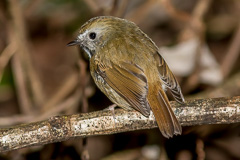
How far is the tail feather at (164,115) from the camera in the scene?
3.36 metres

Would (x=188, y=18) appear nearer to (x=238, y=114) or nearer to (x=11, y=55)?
(x=11, y=55)

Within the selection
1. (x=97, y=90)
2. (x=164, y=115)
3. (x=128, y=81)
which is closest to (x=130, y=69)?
(x=128, y=81)

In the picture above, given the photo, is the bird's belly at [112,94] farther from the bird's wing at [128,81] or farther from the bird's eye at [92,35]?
the bird's eye at [92,35]

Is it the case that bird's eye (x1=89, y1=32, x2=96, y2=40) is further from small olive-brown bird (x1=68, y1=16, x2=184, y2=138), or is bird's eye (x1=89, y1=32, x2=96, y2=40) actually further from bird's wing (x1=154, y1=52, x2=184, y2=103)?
bird's wing (x1=154, y1=52, x2=184, y2=103)

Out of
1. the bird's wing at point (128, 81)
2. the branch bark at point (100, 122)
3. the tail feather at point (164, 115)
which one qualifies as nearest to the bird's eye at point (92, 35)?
the bird's wing at point (128, 81)

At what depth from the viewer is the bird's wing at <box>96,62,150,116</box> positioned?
11.7 ft

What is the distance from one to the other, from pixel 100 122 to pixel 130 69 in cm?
65

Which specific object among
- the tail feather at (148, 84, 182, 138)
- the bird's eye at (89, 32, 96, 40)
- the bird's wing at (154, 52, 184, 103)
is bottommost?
the tail feather at (148, 84, 182, 138)

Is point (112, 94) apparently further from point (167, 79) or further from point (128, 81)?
point (167, 79)

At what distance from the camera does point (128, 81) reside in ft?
12.4

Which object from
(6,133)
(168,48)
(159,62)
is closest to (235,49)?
(168,48)

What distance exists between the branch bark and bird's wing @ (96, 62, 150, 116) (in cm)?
14

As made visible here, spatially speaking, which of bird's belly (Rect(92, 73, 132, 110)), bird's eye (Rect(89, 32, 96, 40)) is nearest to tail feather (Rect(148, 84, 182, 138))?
bird's belly (Rect(92, 73, 132, 110))

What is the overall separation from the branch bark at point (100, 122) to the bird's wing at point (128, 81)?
14 centimetres
